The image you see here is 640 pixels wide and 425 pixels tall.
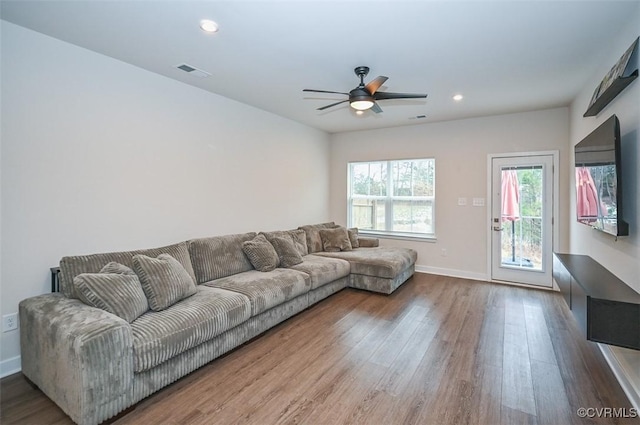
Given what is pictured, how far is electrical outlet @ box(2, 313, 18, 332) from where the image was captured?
96.0 inches

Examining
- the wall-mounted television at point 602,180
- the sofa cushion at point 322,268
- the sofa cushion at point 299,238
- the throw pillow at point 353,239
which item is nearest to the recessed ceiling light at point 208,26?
the sofa cushion at point 322,268

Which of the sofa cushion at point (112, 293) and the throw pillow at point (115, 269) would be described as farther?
the throw pillow at point (115, 269)

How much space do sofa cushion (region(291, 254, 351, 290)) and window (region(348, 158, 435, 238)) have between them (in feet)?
6.30

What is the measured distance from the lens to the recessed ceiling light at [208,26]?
94.0 inches

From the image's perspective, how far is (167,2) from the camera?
85.2 inches

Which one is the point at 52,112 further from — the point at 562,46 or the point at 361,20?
the point at 562,46

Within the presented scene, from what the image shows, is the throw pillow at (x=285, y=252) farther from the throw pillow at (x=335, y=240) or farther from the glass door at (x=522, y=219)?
the glass door at (x=522, y=219)

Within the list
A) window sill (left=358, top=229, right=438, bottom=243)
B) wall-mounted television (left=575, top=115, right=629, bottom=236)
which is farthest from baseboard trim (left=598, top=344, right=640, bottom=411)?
window sill (left=358, top=229, right=438, bottom=243)

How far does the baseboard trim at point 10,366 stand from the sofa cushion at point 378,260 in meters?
3.61

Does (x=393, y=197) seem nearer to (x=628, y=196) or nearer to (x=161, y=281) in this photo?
(x=628, y=196)

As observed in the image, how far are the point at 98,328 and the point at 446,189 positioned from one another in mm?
5281

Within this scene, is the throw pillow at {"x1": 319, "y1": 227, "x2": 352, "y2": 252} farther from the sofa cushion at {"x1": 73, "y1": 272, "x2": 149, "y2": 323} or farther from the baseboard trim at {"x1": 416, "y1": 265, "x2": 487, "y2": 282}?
the sofa cushion at {"x1": 73, "y1": 272, "x2": 149, "y2": 323}

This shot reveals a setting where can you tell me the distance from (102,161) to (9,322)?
1515 millimetres

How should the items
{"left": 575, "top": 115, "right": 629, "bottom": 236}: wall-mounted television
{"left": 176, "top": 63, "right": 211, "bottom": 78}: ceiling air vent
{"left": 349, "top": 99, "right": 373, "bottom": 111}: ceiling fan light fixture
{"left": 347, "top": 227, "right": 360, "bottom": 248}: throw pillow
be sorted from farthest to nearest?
{"left": 347, "top": 227, "right": 360, "bottom": 248}: throw pillow
{"left": 176, "top": 63, "right": 211, "bottom": 78}: ceiling air vent
{"left": 349, "top": 99, "right": 373, "bottom": 111}: ceiling fan light fixture
{"left": 575, "top": 115, "right": 629, "bottom": 236}: wall-mounted television
